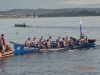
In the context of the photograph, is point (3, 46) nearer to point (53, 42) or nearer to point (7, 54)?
point (7, 54)

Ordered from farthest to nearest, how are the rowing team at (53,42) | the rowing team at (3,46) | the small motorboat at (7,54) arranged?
1. the rowing team at (53,42)
2. the small motorboat at (7,54)
3. the rowing team at (3,46)

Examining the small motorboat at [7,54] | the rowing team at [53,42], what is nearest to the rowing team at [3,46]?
the small motorboat at [7,54]

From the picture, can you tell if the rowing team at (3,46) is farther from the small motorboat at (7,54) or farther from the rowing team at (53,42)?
the rowing team at (53,42)

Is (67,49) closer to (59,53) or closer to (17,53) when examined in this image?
(59,53)

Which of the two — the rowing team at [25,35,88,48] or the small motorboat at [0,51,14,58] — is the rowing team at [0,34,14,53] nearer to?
the small motorboat at [0,51,14,58]

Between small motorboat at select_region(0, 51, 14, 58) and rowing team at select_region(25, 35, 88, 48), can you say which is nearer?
small motorboat at select_region(0, 51, 14, 58)

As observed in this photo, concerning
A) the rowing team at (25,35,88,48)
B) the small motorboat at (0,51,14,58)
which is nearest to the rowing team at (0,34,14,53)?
the small motorboat at (0,51,14,58)

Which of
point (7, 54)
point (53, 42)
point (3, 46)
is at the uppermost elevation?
point (3, 46)

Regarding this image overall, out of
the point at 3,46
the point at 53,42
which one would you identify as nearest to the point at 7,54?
the point at 3,46

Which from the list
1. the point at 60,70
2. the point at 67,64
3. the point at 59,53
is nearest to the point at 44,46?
the point at 59,53

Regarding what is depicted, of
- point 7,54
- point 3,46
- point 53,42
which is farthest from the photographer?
point 53,42

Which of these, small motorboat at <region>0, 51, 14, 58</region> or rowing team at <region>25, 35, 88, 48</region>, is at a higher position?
rowing team at <region>25, 35, 88, 48</region>

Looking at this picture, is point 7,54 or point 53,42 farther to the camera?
point 53,42

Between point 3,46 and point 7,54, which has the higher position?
point 3,46
